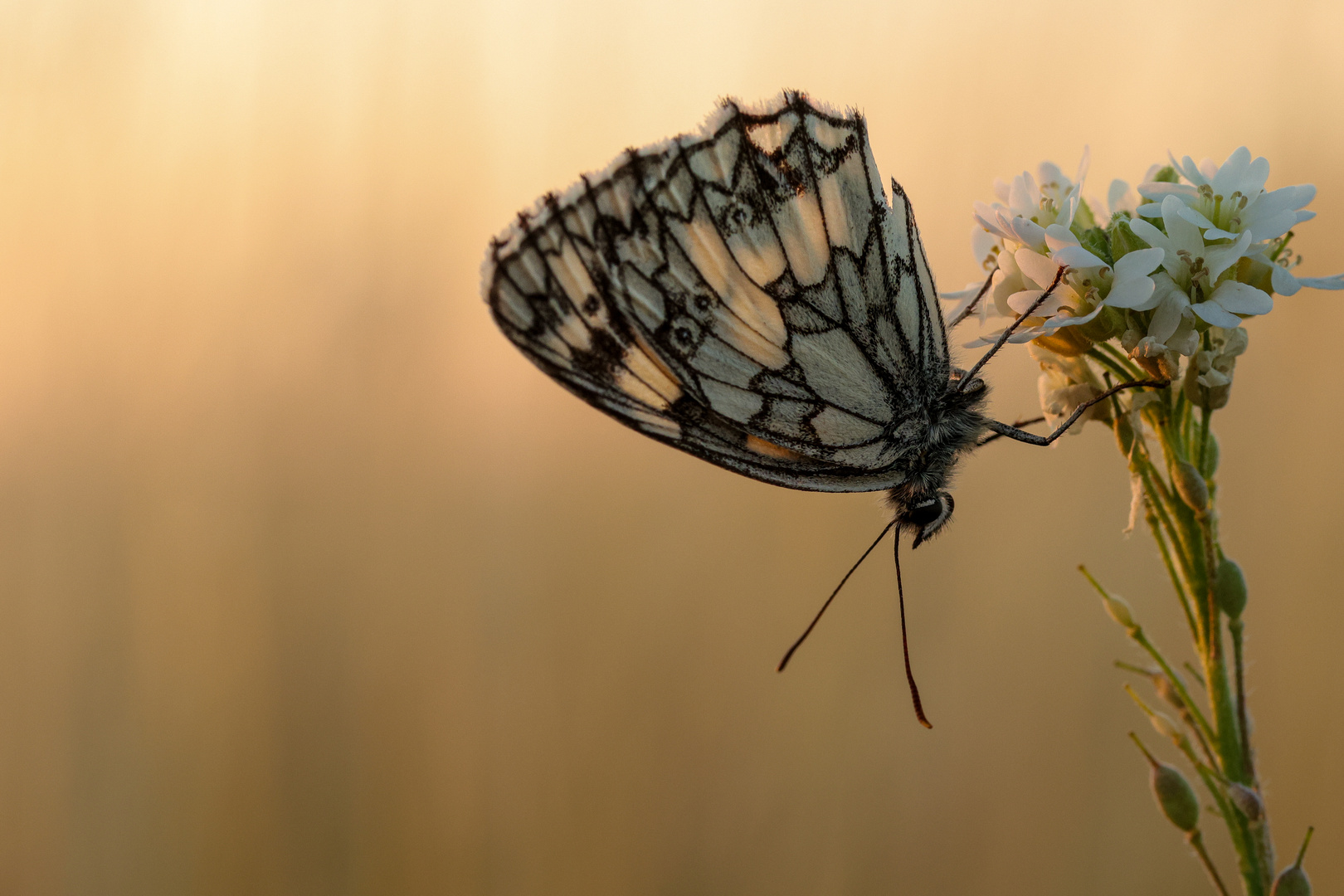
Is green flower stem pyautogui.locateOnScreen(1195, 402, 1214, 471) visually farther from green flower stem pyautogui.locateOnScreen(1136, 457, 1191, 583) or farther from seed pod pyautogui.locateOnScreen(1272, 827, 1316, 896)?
seed pod pyautogui.locateOnScreen(1272, 827, 1316, 896)

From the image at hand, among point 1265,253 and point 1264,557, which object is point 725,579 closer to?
point 1264,557

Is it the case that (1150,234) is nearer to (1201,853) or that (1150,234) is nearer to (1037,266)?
(1037,266)

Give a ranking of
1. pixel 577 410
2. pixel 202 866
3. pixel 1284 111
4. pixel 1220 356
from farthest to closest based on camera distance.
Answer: pixel 577 410 < pixel 202 866 < pixel 1284 111 < pixel 1220 356

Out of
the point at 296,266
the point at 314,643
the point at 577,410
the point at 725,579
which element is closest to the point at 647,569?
the point at 725,579

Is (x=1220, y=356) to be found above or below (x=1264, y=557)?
above

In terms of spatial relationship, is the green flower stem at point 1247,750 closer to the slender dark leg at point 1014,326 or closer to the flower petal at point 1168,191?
the slender dark leg at point 1014,326

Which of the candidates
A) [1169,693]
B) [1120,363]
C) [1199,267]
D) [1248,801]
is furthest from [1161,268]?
[1248,801]

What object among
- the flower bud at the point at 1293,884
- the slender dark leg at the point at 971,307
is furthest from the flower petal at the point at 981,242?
the flower bud at the point at 1293,884
